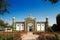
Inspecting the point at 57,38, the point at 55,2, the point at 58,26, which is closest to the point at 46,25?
the point at 58,26

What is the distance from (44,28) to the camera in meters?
57.1

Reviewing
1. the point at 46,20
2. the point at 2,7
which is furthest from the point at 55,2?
the point at 46,20

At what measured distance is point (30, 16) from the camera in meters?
57.8

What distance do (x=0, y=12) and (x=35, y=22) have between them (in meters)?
44.9

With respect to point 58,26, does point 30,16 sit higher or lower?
higher

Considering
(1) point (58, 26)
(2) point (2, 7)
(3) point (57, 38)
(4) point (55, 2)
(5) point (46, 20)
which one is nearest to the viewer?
(4) point (55, 2)

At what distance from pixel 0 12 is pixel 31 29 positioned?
4657 cm

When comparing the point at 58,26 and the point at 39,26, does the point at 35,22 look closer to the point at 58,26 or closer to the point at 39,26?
the point at 39,26

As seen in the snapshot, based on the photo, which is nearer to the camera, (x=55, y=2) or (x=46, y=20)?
(x=55, y=2)

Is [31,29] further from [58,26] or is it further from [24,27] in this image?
[58,26]

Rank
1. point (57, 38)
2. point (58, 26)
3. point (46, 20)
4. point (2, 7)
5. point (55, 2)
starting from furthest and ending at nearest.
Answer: point (46, 20)
point (58, 26)
point (57, 38)
point (2, 7)
point (55, 2)

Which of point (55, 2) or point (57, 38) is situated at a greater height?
point (55, 2)

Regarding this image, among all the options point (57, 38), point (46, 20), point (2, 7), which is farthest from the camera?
point (46, 20)

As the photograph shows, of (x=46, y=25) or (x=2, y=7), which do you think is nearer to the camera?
(x=2, y=7)
